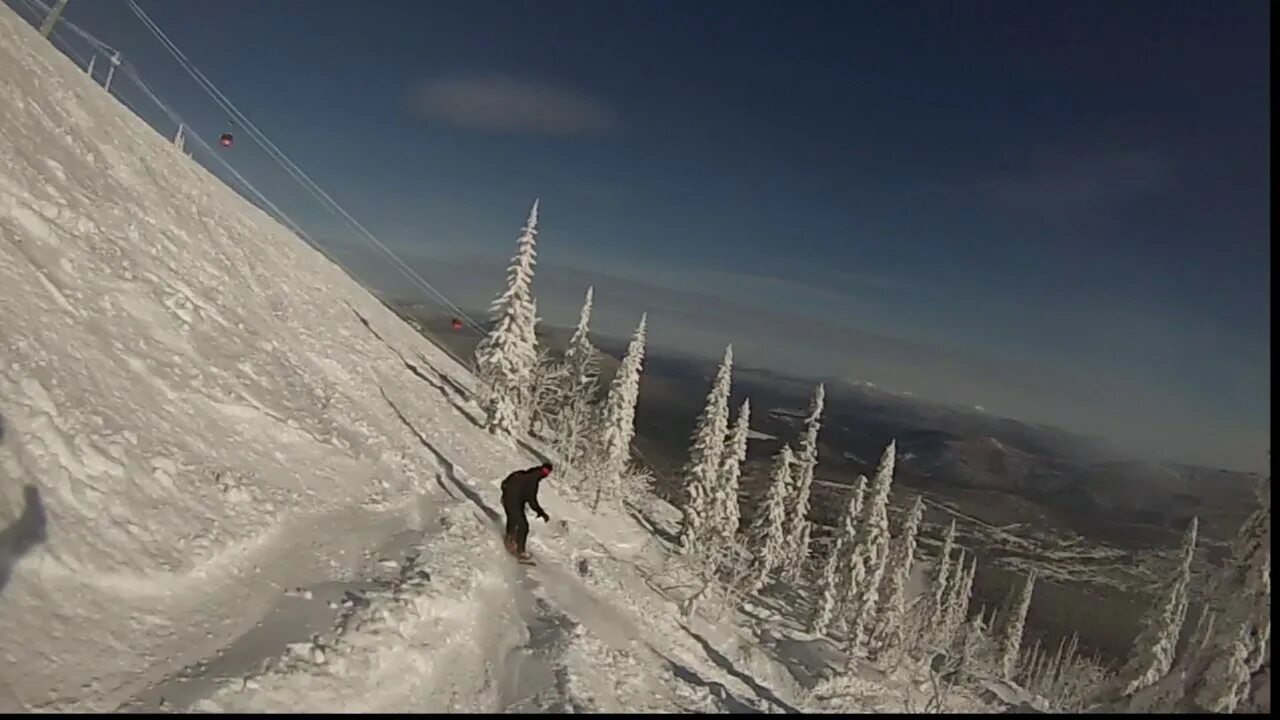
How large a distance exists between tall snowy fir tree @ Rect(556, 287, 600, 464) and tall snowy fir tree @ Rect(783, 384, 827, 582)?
17132 mm

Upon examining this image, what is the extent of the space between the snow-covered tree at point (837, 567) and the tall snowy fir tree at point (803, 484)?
3.51 m

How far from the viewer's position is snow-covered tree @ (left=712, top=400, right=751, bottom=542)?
175ft

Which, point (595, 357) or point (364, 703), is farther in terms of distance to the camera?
point (595, 357)

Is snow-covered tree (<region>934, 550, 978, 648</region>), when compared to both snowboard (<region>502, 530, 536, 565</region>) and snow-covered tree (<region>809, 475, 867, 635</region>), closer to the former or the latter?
snow-covered tree (<region>809, 475, 867, 635</region>)

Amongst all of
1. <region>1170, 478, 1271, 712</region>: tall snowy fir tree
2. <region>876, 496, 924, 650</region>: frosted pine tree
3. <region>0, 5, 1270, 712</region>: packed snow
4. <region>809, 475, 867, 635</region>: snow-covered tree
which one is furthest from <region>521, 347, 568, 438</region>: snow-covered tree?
<region>1170, 478, 1271, 712</region>: tall snowy fir tree

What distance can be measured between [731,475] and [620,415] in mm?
9780

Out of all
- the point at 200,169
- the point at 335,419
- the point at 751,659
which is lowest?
the point at 751,659

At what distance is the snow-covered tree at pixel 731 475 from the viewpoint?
53.4 metres

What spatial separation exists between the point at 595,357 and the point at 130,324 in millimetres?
44932

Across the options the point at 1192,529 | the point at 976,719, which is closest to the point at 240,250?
the point at 976,719

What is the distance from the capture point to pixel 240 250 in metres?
28.5

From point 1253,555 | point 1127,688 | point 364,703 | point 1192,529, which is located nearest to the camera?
point 364,703

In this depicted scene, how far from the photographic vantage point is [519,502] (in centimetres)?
1537

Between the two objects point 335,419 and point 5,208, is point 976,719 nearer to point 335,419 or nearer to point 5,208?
point 335,419
